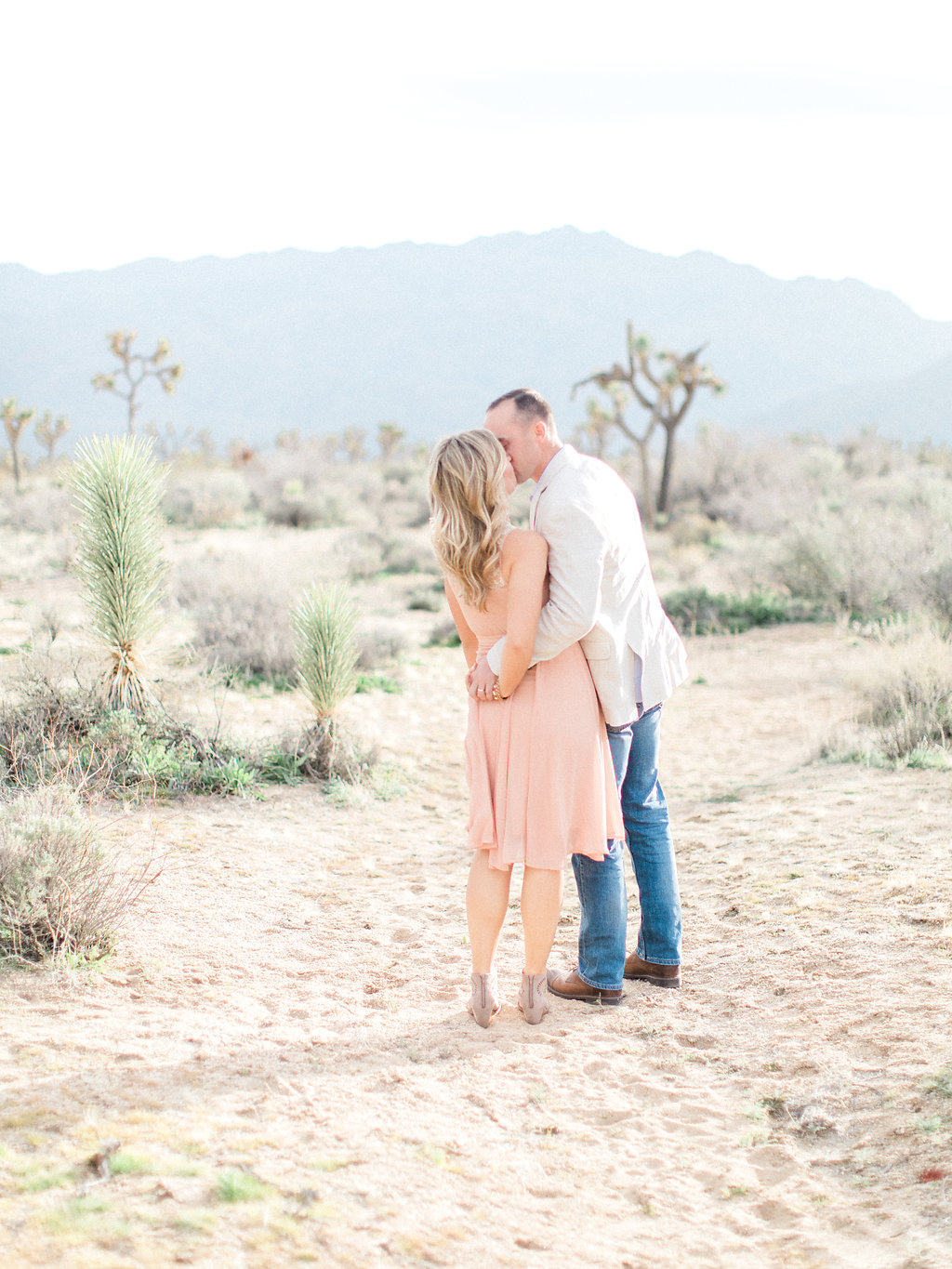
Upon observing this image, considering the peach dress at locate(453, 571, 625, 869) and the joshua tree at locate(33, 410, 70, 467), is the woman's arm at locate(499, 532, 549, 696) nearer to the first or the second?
the peach dress at locate(453, 571, 625, 869)

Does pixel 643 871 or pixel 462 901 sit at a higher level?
pixel 643 871

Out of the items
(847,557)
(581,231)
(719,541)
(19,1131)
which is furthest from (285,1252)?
(581,231)

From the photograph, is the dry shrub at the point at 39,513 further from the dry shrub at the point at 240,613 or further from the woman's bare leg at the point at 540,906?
the woman's bare leg at the point at 540,906

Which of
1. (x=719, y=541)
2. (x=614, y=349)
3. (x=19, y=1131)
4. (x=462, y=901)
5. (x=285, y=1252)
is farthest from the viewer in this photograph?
(x=614, y=349)

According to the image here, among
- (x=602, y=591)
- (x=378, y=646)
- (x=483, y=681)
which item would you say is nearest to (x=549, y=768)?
(x=483, y=681)

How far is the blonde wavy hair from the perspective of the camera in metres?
3.02

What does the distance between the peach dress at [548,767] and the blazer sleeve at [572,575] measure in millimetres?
132

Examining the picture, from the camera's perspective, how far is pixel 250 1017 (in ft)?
11.5

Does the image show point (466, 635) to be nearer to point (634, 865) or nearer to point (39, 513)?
point (634, 865)

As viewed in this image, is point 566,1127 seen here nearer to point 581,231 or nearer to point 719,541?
point 719,541

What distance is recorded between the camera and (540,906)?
3322mm

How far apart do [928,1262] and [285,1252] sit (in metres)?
1.38

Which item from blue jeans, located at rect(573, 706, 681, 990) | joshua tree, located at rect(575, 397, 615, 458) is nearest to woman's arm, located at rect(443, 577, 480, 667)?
blue jeans, located at rect(573, 706, 681, 990)

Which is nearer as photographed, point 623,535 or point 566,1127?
point 566,1127
